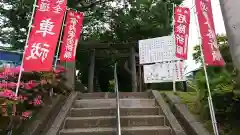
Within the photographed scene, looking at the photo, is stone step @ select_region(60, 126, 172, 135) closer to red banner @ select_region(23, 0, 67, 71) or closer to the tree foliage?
the tree foliage

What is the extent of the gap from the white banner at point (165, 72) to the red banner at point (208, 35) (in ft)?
12.6

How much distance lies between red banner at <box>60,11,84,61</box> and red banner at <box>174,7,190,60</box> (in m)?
3.16

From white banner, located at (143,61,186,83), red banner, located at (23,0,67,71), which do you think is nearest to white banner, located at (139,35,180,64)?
white banner, located at (143,61,186,83)

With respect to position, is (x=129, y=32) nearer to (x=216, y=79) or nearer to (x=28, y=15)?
(x=28, y=15)

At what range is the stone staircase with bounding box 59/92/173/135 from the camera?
16.6ft

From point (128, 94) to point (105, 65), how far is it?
7.33 m

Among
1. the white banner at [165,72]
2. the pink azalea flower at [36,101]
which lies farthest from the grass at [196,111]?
the pink azalea flower at [36,101]

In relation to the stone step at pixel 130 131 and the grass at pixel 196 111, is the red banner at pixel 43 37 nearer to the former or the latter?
the stone step at pixel 130 131

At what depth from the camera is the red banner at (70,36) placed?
7773 millimetres

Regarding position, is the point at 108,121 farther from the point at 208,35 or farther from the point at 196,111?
the point at 208,35

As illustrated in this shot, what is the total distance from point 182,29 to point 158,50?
1.57 meters

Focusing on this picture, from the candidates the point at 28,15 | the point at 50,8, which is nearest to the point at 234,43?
the point at 50,8

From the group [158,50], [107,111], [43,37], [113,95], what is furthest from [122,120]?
[158,50]

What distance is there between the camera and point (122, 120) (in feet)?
18.0
